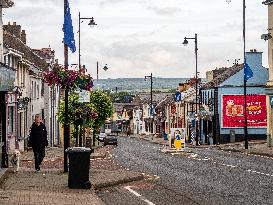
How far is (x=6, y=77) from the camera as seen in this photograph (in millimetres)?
21578

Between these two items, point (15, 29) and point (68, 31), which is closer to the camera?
point (68, 31)

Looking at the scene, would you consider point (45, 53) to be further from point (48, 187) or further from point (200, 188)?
point (48, 187)

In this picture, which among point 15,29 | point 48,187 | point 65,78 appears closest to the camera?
point 48,187

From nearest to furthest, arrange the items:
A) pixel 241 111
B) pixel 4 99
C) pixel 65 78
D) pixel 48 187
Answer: pixel 48 187 < pixel 65 78 < pixel 4 99 < pixel 241 111

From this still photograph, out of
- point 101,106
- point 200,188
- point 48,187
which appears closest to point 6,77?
point 48,187

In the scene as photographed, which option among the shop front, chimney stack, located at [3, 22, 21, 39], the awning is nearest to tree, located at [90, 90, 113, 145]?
chimney stack, located at [3, 22, 21, 39]

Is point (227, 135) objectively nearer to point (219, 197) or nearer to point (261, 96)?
point (261, 96)

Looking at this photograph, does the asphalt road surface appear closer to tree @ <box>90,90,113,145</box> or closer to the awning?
the awning

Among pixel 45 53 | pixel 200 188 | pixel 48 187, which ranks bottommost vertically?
pixel 200 188

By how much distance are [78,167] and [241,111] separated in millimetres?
52731

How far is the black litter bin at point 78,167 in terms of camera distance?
1770 cm

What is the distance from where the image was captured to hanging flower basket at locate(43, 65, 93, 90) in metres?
22.4

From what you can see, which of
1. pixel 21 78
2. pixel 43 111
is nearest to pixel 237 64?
pixel 43 111

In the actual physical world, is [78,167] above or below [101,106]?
below
